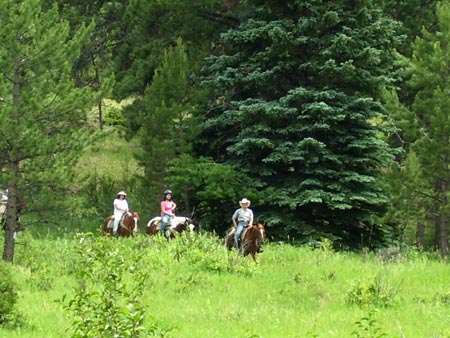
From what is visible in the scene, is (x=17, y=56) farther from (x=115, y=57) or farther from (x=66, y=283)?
(x=115, y=57)

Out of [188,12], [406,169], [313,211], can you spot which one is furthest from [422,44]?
[188,12]

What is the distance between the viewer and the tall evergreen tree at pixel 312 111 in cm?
2472

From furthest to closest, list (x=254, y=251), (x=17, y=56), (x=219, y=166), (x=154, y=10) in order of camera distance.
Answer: (x=154, y=10), (x=219, y=166), (x=254, y=251), (x=17, y=56)

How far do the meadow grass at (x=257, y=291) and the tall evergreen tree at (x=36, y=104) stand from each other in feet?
6.76

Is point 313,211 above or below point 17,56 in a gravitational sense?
below

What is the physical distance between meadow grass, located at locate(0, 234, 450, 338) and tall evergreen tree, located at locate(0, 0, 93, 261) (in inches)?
81.1

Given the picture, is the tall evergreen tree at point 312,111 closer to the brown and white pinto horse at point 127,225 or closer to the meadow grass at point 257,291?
the meadow grass at point 257,291

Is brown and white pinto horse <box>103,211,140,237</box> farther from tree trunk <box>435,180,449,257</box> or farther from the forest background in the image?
tree trunk <box>435,180,449,257</box>

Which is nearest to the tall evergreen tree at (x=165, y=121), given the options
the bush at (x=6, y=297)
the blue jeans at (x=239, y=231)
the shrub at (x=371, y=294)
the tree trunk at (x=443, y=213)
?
the blue jeans at (x=239, y=231)

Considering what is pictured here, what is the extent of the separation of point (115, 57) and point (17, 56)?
1418 centimetres

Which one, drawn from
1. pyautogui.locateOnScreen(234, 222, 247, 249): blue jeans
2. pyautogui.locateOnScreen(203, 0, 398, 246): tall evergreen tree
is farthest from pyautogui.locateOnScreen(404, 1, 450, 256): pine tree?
pyautogui.locateOnScreen(234, 222, 247, 249): blue jeans

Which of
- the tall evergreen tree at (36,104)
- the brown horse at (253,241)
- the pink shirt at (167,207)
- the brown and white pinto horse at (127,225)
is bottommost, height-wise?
the brown and white pinto horse at (127,225)

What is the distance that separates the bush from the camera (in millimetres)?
11602

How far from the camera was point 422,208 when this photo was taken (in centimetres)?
2386
